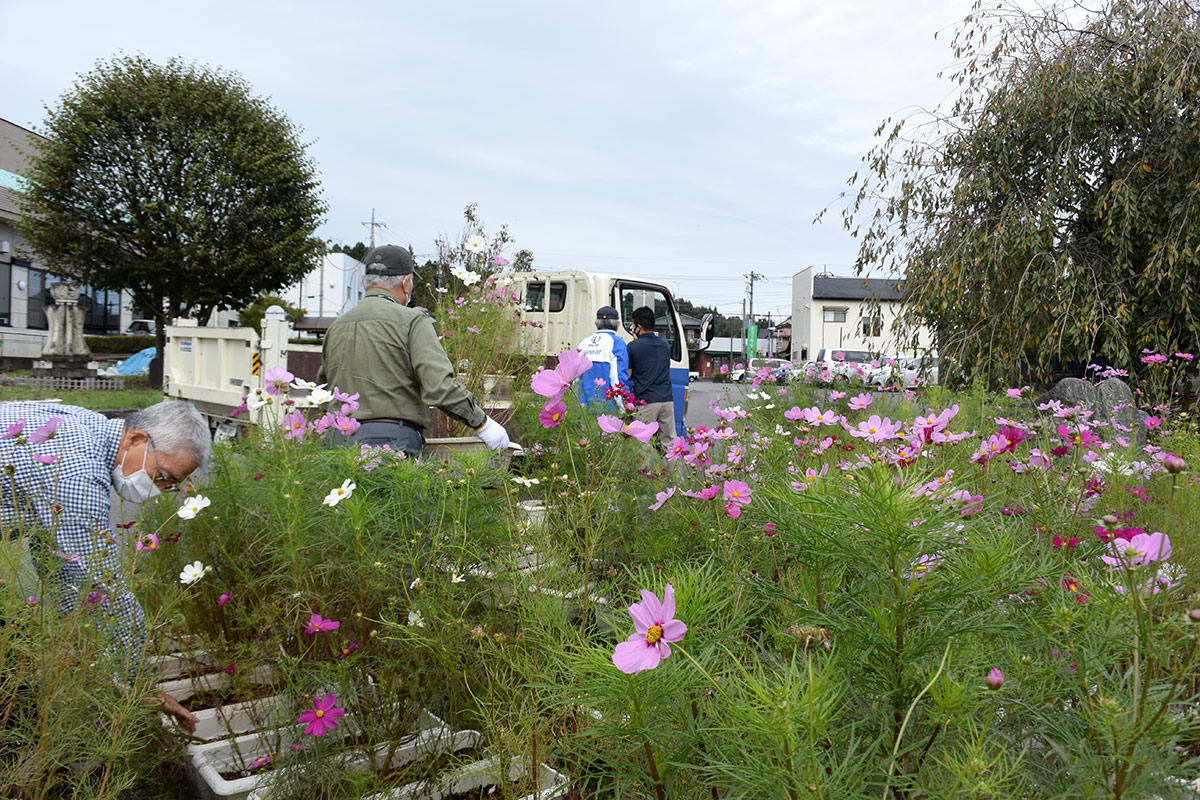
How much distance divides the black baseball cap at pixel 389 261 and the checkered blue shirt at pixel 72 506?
1350mm

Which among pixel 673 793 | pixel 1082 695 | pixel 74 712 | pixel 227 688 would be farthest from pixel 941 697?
pixel 227 688

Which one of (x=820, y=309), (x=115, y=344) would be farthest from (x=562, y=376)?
(x=820, y=309)

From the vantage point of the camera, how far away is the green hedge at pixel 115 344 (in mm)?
22469

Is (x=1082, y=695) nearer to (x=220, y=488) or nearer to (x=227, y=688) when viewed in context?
(x=227, y=688)

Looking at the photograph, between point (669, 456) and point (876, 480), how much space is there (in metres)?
1.44

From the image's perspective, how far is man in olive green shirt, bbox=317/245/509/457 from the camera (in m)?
2.97

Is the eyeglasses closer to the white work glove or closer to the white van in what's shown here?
the white work glove

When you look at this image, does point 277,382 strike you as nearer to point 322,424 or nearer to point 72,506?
point 322,424

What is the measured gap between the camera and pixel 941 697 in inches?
34.8

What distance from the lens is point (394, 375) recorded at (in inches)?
121

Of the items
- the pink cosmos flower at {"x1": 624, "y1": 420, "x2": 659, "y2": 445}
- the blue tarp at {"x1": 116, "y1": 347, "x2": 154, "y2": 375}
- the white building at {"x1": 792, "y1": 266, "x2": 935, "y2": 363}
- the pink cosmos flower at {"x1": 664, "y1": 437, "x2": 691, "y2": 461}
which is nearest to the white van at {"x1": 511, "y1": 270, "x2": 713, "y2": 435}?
the pink cosmos flower at {"x1": 664, "y1": 437, "x2": 691, "y2": 461}

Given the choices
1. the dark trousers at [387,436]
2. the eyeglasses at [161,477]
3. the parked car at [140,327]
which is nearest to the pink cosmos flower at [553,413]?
the eyeglasses at [161,477]

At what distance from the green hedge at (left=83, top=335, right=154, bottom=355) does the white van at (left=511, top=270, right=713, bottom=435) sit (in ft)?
62.1

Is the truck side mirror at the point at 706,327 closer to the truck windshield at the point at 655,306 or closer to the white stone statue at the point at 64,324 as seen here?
the truck windshield at the point at 655,306
